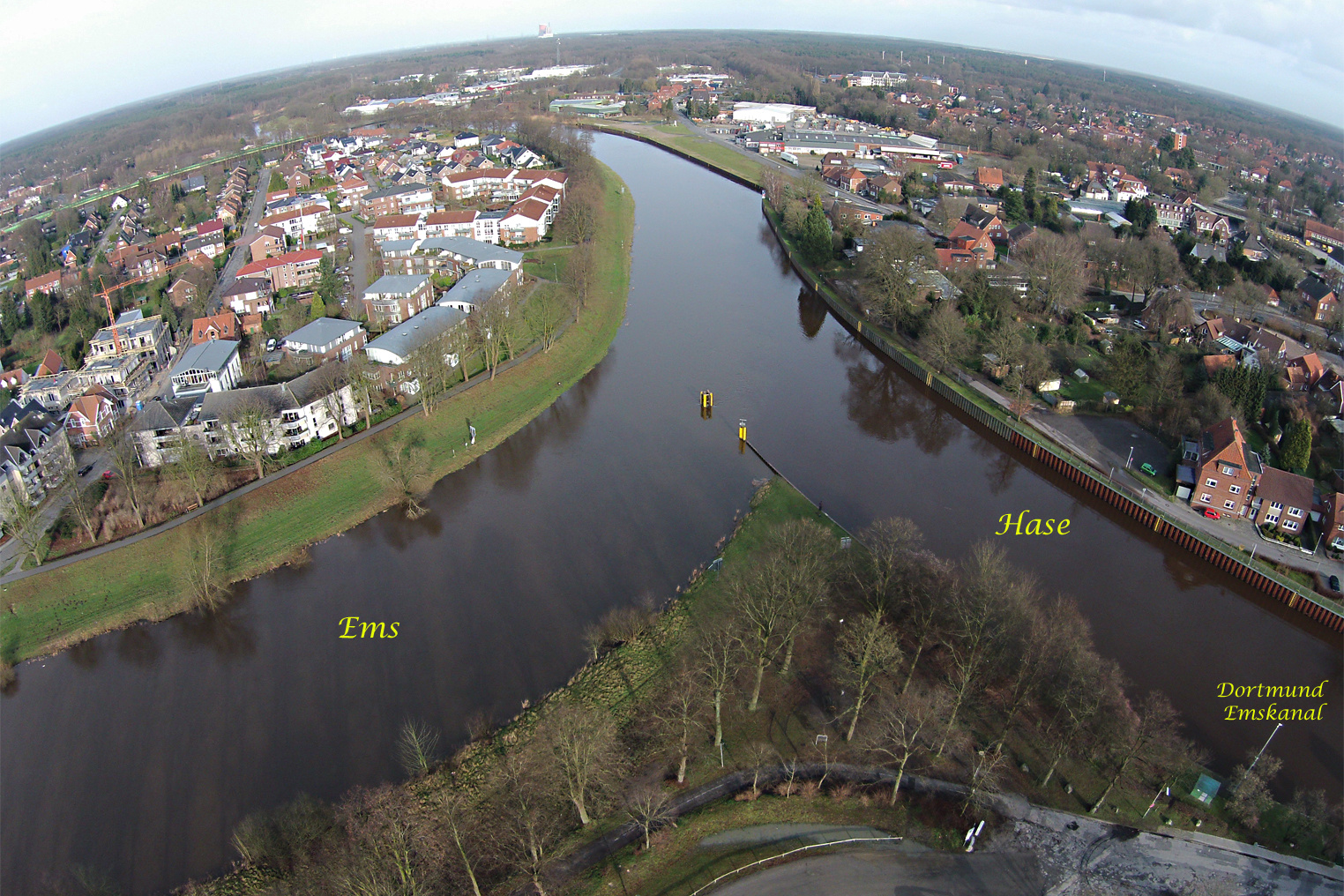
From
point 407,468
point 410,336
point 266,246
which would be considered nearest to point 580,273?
point 410,336

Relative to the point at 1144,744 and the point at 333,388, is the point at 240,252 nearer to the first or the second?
the point at 333,388

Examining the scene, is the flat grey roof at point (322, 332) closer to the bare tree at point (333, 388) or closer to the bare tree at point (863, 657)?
the bare tree at point (333, 388)

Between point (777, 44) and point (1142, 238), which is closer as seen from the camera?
point (1142, 238)

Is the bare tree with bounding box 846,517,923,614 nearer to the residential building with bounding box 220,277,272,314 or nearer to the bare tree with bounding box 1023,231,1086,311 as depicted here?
the bare tree with bounding box 1023,231,1086,311

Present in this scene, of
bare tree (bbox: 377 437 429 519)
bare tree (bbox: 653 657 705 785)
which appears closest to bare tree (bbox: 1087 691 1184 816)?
bare tree (bbox: 653 657 705 785)

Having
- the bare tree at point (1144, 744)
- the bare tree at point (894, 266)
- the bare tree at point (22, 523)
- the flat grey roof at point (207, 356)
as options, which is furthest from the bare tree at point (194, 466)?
the bare tree at point (894, 266)

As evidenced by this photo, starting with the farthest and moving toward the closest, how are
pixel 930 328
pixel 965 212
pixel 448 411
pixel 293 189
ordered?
pixel 293 189 < pixel 965 212 < pixel 930 328 < pixel 448 411

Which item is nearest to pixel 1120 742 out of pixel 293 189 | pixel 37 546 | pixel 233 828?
pixel 233 828

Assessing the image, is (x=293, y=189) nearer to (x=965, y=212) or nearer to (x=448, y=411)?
(x=448, y=411)
